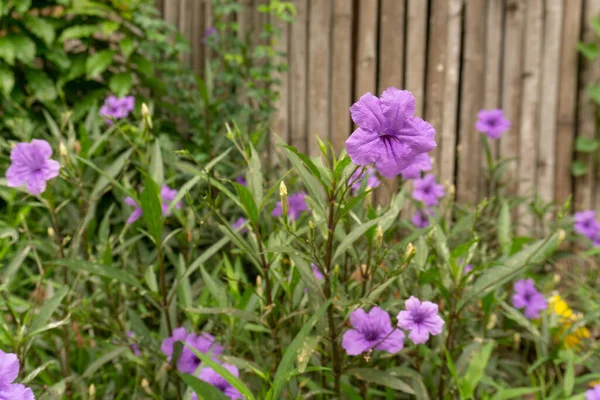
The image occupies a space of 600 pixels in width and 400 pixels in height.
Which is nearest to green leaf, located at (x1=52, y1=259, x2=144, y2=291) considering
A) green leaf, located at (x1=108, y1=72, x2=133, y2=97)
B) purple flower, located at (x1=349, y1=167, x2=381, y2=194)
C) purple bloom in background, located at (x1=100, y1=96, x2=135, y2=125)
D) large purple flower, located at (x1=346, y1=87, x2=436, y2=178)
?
purple flower, located at (x1=349, y1=167, x2=381, y2=194)

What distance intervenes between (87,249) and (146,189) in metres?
0.47

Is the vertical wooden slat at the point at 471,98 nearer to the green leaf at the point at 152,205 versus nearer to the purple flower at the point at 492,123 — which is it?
the purple flower at the point at 492,123

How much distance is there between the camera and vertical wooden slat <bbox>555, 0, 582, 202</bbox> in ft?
9.56

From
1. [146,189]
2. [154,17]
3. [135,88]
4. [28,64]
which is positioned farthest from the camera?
[154,17]

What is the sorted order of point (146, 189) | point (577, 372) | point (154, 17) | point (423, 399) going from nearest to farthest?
point (146, 189) → point (423, 399) → point (577, 372) → point (154, 17)

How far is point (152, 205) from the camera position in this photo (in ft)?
3.75

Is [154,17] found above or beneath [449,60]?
above

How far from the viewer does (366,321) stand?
44.7 inches

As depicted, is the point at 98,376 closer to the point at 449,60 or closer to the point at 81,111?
the point at 81,111

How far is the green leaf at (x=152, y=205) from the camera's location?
43.7 inches

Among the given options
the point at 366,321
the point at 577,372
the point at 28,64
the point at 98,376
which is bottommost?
→ the point at 577,372

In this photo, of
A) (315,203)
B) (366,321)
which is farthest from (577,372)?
(315,203)

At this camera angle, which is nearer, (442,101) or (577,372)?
(577,372)

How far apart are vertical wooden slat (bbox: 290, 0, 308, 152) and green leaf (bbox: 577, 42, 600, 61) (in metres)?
1.32
